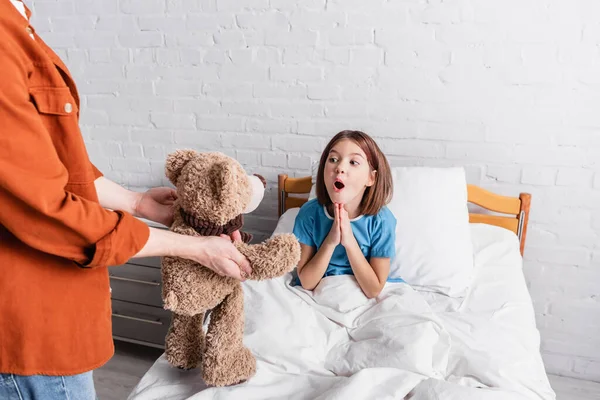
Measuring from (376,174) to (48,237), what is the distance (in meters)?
1.06

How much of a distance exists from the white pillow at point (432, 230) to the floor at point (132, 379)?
2.57 ft

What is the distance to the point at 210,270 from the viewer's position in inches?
43.0

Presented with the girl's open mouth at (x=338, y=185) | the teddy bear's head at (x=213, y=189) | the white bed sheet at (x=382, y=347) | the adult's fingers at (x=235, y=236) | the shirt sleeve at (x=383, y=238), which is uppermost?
the teddy bear's head at (x=213, y=189)

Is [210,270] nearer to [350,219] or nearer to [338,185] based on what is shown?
[338,185]

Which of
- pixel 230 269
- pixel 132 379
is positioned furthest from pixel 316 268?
pixel 132 379

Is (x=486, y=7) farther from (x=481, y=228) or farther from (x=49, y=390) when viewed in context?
(x=49, y=390)

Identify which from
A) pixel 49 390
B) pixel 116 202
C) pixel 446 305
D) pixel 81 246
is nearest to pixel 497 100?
pixel 446 305

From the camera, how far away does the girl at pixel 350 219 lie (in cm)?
153

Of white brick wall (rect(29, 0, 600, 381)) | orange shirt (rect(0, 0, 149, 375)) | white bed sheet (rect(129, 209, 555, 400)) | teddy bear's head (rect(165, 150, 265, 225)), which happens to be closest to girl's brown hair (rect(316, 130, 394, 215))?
white bed sheet (rect(129, 209, 555, 400))

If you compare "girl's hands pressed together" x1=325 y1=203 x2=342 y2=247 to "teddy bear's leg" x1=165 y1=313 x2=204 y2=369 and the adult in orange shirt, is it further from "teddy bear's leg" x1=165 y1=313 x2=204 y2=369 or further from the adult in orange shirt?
the adult in orange shirt

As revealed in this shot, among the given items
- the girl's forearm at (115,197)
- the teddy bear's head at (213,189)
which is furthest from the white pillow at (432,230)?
the girl's forearm at (115,197)

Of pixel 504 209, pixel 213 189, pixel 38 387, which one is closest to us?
pixel 38 387

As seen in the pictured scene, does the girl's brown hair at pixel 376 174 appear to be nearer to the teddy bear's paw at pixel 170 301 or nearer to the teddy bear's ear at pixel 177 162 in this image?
the teddy bear's ear at pixel 177 162

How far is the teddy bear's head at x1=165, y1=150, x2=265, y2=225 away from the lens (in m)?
1.01
